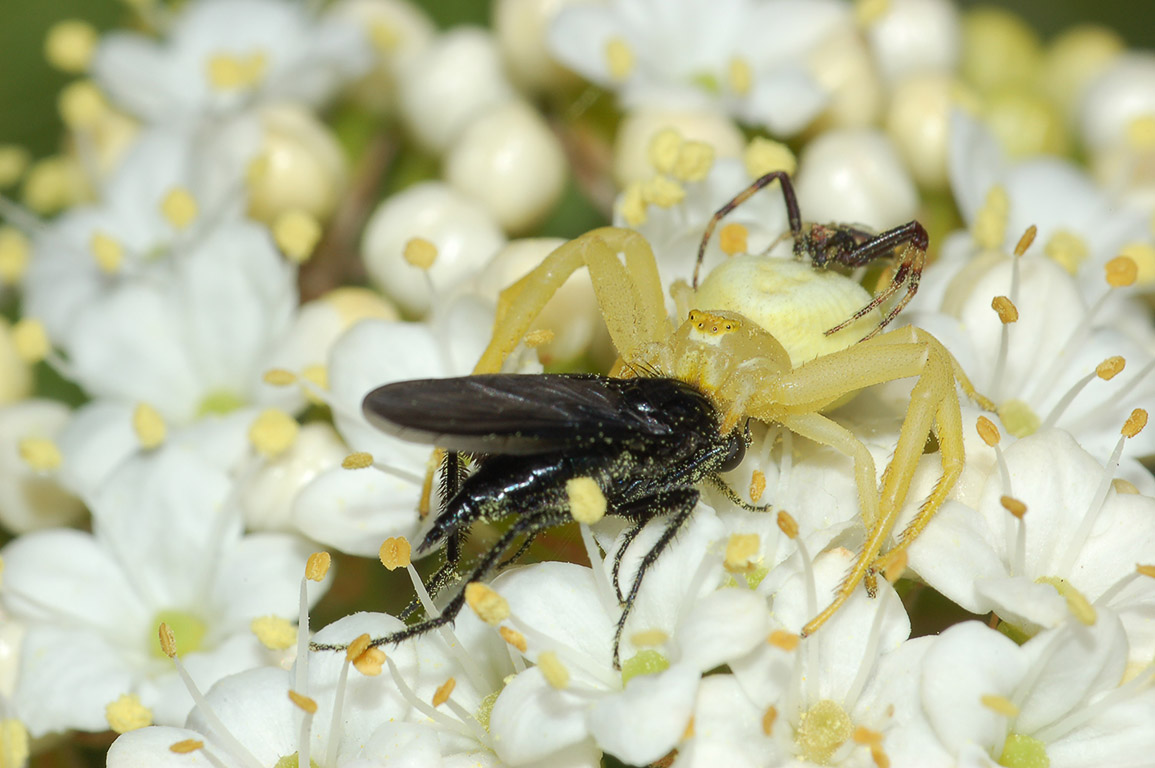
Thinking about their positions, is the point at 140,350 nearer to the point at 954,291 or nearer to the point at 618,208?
the point at 618,208

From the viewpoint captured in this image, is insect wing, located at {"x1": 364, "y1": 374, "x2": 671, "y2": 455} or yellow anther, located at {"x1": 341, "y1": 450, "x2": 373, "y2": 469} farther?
yellow anther, located at {"x1": 341, "y1": 450, "x2": 373, "y2": 469}

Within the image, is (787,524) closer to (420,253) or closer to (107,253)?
(420,253)

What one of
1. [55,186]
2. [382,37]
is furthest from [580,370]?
[55,186]

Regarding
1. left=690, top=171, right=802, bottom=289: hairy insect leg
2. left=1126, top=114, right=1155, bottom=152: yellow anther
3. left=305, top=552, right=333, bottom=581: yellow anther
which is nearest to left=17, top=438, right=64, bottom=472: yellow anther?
left=305, top=552, right=333, bottom=581: yellow anther

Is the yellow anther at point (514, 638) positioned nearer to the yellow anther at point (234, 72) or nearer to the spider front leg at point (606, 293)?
the spider front leg at point (606, 293)

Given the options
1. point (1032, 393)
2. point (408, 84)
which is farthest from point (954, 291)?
point (408, 84)

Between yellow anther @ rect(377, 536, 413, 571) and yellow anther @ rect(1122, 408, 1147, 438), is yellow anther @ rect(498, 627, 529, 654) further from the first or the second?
yellow anther @ rect(1122, 408, 1147, 438)
